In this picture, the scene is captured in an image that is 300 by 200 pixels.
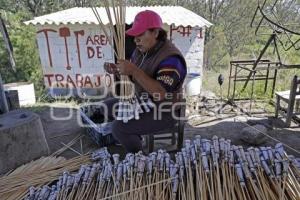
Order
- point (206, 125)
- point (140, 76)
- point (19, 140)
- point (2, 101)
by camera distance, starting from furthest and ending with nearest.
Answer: point (206, 125)
point (2, 101)
point (19, 140)
point (140, 76)

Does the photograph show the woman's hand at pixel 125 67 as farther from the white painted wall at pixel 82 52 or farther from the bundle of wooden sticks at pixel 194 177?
the white painted wall at pixel 82 52

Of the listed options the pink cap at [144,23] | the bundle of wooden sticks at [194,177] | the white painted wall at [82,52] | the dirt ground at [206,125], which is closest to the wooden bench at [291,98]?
the dirt ground at [206,125]

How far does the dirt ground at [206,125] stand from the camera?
318 cm

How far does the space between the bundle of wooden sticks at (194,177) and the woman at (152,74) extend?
0.28 metres

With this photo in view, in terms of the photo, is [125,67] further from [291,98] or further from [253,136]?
[291,98]

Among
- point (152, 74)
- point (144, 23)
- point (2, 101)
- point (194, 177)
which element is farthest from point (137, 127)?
point (2, 101)

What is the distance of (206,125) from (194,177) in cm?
232

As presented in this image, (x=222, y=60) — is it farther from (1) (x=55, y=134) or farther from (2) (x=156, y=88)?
(2) (x=156, y=88)

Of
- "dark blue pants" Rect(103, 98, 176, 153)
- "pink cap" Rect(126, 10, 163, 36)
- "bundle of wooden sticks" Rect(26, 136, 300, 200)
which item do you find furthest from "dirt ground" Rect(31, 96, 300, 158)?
"pink cap" Rect(126, 10, 163, 36)

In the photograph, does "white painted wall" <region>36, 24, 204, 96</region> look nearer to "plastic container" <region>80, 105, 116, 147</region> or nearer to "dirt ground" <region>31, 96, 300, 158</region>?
"dirt ground" <region>31, 96, 300, 158</region>

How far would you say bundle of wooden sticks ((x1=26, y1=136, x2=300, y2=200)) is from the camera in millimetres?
1523

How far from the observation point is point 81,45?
534 centimetres

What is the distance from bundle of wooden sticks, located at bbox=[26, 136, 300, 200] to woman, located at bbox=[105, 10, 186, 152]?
28cm

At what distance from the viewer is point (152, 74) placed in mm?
1896
